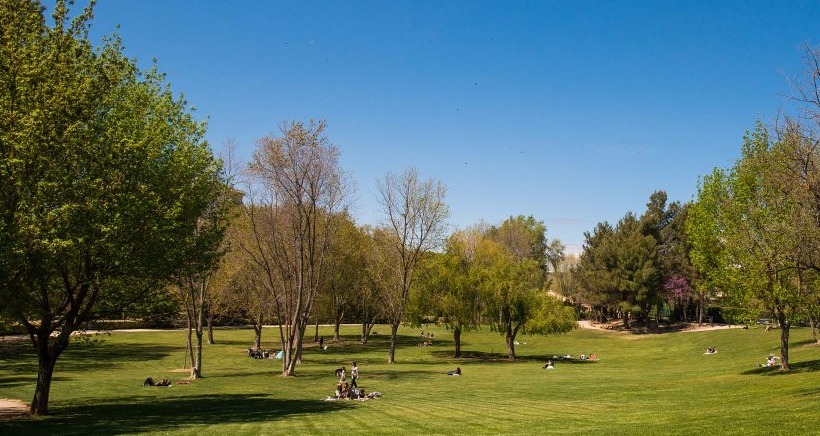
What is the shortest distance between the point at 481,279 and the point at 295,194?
948 inches

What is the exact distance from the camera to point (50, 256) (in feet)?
69.7

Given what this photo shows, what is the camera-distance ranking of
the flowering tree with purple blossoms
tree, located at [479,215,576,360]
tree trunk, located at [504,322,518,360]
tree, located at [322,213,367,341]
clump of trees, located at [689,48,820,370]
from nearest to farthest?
clump of trees, located at [689,48,820,370] < tree, located at [479,215,576,360] < tree trunk, located at [504,322,518,360] < tree, located at [322,213,367,341] < the flowering tree with purple blossoms

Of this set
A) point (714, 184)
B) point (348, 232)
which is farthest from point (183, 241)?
point (348, 232)

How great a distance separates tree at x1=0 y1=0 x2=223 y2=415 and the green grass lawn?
5395 millimetres

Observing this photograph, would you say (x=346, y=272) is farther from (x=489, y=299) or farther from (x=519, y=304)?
(x=519, y=304)

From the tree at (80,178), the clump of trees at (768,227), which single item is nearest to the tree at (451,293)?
the clump of trees at (768,227)

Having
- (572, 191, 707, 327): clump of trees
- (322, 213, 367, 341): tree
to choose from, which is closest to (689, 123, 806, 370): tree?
(322, 213, 367, 341): tree

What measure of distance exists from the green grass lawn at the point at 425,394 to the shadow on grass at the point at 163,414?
7 cm

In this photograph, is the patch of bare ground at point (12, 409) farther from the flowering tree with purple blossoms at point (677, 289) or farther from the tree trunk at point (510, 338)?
the flowering tree with purple blossoms at point (677, 289)

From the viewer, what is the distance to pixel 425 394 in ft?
109

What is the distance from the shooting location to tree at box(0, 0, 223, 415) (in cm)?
2075

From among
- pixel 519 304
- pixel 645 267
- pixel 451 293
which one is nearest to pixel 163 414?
pixel 451 293

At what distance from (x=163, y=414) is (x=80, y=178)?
994cm

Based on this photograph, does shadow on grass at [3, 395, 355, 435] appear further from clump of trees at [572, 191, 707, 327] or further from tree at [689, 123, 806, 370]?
clump of trees at [572, 191, 707, 327]
